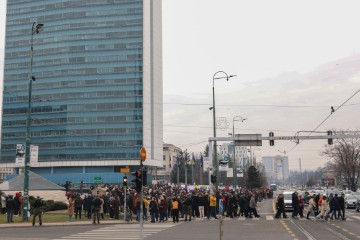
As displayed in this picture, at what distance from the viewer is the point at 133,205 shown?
29562 millimetres

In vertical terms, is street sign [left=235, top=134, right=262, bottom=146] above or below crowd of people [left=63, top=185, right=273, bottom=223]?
above

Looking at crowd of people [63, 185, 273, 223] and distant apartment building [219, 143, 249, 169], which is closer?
A: crowd of people [63, 185, 273, 223]

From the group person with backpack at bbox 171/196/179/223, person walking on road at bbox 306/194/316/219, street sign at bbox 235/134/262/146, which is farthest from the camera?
street sign at bbox 235/134/262/146

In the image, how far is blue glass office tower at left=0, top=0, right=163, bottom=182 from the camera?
12712 centimetres

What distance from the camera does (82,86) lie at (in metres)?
129

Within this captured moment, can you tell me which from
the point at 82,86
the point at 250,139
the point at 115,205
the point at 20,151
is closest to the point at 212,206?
the point at 115,205

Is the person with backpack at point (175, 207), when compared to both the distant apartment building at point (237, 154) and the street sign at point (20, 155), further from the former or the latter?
the distant apartment building at point (237, 154)

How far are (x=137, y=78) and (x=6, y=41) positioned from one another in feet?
140

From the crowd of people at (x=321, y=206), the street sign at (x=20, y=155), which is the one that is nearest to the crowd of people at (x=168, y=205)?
the crowd of people at (x=321, y=206)

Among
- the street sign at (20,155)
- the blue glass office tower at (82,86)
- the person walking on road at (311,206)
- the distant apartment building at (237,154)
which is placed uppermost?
the blue glass office tower at (82,86)

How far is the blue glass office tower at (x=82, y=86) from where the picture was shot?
417 ft

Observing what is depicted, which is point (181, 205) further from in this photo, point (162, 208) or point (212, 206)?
point (162, 208)

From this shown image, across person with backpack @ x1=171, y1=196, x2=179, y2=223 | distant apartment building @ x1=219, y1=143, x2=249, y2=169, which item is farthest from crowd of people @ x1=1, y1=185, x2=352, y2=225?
distant apartment building @ x1=219, y1=143, x2=249, y2=169

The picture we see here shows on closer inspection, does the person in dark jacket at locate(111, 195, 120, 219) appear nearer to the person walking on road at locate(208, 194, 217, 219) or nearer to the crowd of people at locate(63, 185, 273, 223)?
the crowd of people at locate(63, 185, 273, 223)
